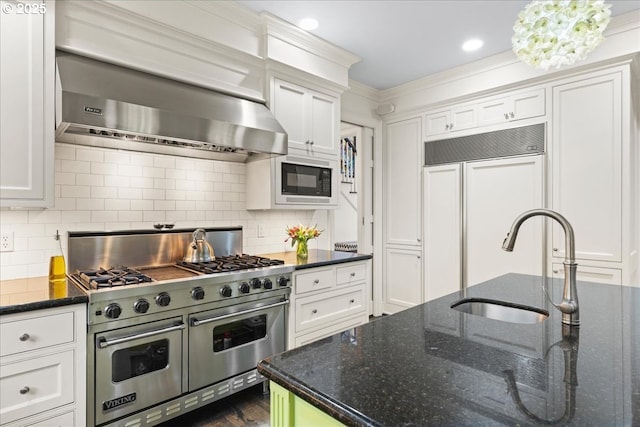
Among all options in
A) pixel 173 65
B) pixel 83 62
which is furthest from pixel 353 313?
pixel 83 62

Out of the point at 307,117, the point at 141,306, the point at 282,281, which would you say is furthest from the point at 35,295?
the point at 307,117

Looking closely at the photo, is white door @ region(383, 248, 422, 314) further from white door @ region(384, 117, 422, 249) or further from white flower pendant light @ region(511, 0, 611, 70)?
white flower pendant light @ region(511, 0, 611, 70)

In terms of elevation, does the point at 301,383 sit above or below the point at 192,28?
below

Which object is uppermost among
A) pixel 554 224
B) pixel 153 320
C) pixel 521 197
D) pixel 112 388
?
pixel 521 197

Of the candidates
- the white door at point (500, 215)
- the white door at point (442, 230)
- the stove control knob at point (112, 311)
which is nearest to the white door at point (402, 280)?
the white door at point (442, 230)

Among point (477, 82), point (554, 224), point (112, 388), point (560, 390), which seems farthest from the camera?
point (477, 82)

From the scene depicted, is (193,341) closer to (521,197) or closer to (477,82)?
(521,197)

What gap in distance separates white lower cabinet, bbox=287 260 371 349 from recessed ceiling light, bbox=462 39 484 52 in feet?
6.89

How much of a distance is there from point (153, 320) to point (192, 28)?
1.85m

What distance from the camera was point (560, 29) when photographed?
138 cm

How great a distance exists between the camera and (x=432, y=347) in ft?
3.37

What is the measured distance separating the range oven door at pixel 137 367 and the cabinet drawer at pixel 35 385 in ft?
0.44

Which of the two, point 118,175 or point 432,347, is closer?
point 432,347

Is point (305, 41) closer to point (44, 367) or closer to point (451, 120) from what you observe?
point (451, 120)
